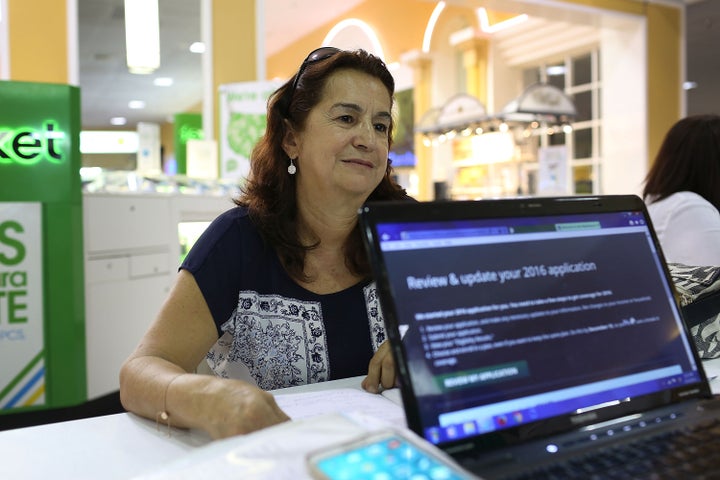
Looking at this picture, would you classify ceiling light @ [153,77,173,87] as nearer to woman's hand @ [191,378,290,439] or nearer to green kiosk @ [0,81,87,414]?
green kiosk @ [0,81,87,414]

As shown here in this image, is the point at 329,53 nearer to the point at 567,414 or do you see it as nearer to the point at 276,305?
the point at 276,305

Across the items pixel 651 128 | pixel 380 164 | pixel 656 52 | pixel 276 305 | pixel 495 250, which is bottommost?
pixel 276 305

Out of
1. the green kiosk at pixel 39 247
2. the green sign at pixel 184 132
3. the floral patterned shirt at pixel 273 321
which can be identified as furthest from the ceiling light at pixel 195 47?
the floral patterned shirt at pixel 273 321

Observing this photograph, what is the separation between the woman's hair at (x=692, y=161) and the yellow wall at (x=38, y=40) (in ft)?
12.3

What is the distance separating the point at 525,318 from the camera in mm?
723

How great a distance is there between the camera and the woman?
117 cm

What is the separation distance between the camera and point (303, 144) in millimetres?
1352

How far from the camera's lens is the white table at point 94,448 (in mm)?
701

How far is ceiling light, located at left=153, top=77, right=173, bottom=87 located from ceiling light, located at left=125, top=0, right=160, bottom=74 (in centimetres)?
482

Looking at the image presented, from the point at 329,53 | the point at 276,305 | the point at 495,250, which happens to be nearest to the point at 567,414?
the point at 495,250

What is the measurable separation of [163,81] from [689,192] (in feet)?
25.1

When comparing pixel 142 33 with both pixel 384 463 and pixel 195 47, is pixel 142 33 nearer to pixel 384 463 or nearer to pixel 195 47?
pixel 195 47

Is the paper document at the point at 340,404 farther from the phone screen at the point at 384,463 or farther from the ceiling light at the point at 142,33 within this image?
the ceiling light at the point at 142,33

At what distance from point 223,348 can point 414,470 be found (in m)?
0.82
